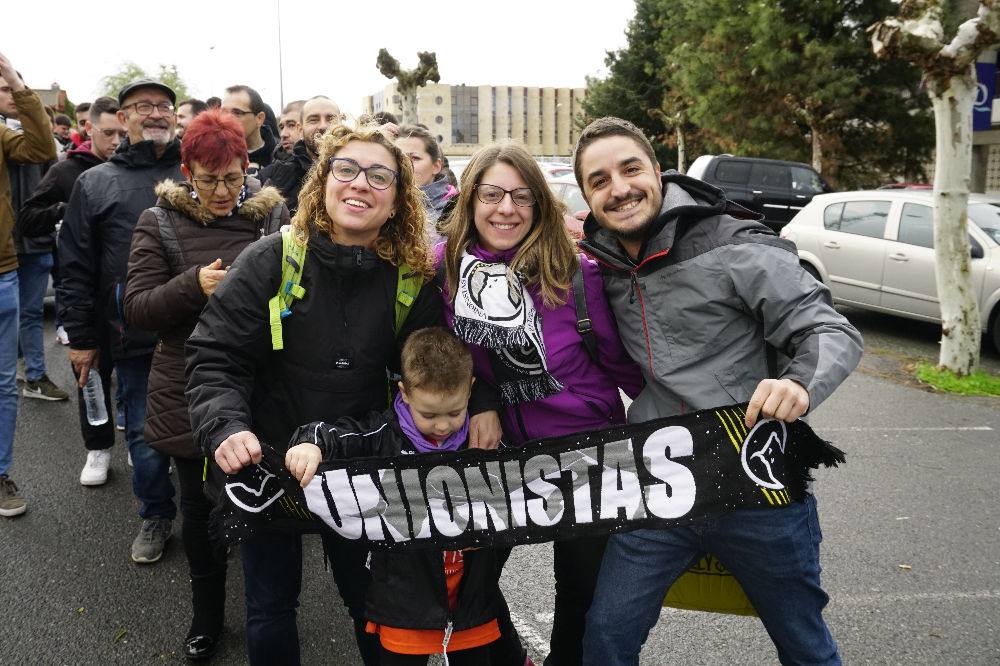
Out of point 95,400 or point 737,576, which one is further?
point 95,400

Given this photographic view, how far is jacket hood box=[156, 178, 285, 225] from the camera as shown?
303 cm

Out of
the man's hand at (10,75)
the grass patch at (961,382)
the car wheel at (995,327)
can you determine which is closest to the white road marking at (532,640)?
the man's hand at (10,75)

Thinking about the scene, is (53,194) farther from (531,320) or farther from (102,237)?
(531,320)

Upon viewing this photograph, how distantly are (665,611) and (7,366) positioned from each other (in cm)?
377

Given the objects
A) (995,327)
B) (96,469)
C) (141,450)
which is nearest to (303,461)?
(141,450)

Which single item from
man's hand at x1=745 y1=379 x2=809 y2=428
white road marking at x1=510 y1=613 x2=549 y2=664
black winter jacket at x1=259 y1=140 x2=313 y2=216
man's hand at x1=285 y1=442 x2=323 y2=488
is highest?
black winter jacket at x1=259 y1=140 x2=313 y2=216

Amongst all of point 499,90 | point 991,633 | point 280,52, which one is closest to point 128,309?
point 991,633

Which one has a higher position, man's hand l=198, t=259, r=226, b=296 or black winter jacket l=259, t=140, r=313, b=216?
black winter jacket l=259, t=140, r=313, b=216

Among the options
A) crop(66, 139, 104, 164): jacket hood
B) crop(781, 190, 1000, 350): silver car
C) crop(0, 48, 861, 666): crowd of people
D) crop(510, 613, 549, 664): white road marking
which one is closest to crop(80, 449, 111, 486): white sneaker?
crop(66, 139, 104, 164): jacket hood

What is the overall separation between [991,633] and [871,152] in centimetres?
1970

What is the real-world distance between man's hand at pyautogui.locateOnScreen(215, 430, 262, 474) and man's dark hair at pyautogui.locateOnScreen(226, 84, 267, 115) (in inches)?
172

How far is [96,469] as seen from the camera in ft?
15.9

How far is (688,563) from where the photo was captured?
2371 millimetres

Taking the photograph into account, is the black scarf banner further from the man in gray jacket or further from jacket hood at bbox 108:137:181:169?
jacket hood at bbox 108:137:181:169
